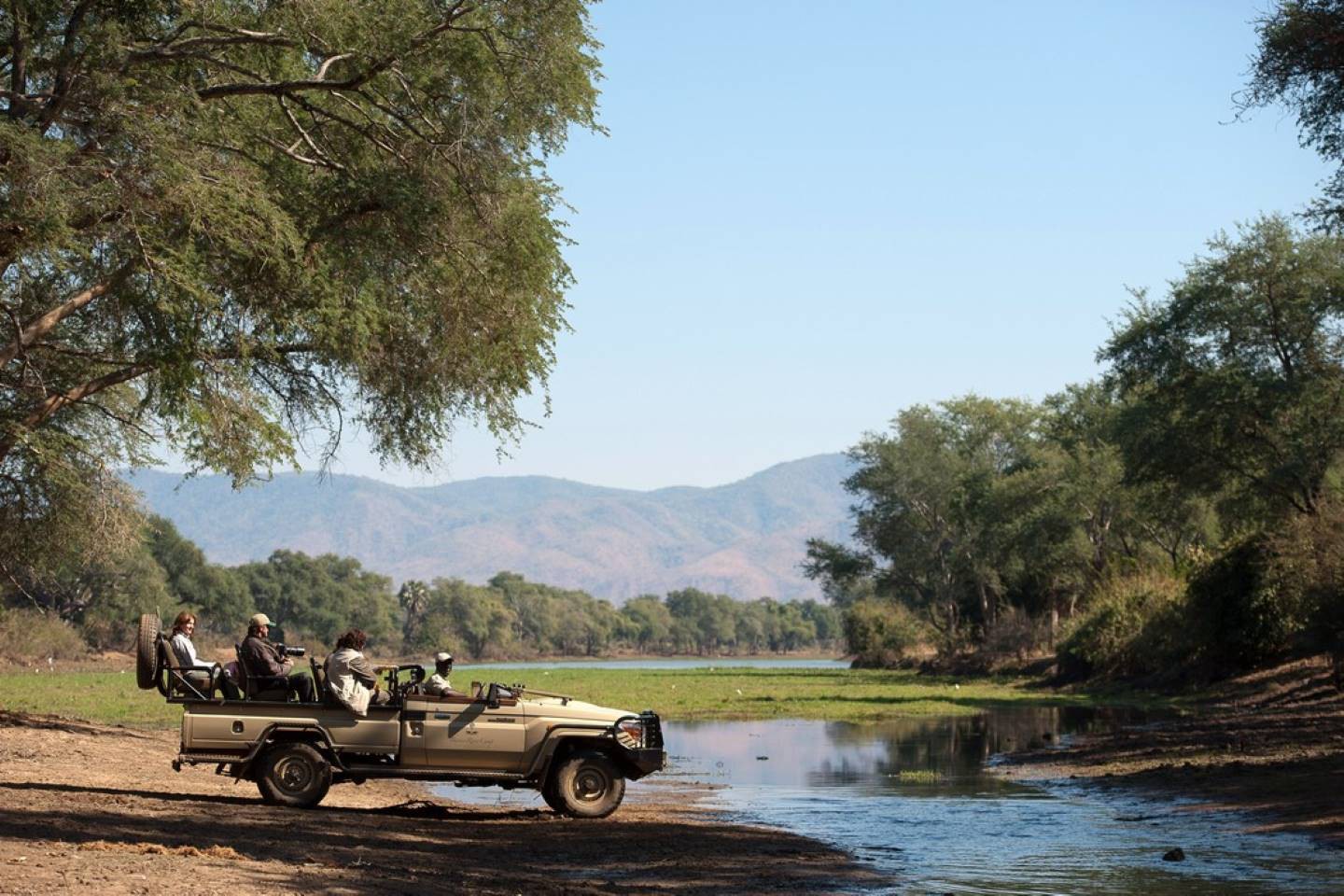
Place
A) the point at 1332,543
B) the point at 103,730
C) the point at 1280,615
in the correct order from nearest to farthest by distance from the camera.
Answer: the point at 103,730 → the point at 1332,543 → the point at 1280,615

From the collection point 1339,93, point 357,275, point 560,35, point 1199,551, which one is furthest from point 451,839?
point 1199,551

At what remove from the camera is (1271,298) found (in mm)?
46281

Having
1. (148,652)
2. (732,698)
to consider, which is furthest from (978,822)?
(732,698)

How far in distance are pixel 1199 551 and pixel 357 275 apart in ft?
120

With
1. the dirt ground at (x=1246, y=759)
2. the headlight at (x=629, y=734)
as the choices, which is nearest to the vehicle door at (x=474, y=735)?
the headlight at (x=629, y=734)

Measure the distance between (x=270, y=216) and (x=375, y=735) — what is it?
7.35 meters

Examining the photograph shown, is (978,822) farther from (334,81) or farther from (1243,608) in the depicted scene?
(1243,608)

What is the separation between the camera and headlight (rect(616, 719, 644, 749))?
1841cm

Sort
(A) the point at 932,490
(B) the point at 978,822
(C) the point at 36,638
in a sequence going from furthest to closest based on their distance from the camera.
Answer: (A) the point at 932,490, (C) the point at 36,638, (B) the point at 978,822

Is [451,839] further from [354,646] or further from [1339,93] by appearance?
[1339,93]

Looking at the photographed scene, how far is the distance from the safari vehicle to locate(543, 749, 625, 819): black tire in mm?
251

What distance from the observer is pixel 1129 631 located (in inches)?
2222

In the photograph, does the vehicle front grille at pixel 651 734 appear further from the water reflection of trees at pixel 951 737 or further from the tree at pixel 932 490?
the tree at pixel 932 490

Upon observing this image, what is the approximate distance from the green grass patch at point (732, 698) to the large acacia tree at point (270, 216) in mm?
12865
